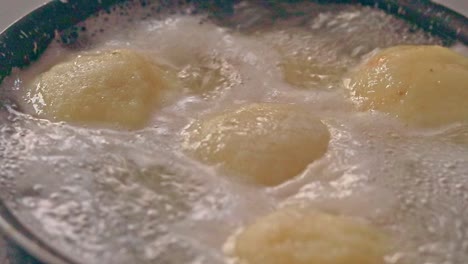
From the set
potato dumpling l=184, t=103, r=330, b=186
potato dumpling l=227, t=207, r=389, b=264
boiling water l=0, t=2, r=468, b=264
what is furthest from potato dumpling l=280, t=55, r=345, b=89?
potato dumpling l=227, t=207, r=389, b=264

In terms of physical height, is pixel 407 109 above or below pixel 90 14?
below

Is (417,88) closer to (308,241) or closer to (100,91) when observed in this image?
(308,241)

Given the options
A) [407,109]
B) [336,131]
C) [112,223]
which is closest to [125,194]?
[112,223]

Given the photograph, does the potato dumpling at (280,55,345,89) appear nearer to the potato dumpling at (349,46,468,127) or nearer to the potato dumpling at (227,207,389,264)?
the potato dumpling at (349,46,468,127)

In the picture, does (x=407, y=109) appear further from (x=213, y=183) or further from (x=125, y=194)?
(x=125, y=194)

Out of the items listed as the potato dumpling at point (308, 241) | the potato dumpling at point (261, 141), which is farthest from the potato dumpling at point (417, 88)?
the potato dumpling at point (308, 241)

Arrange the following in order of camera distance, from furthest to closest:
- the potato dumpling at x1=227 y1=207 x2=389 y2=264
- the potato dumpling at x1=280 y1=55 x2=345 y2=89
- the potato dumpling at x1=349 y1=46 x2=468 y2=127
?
the potato dumpling at x1=280 y1=55 x2=345 y2=89 → the potato dumpling at x1=349 y1=46 x2=468 y2=127 → the potato dumpling at x1=227 y1=207 x2=389 y2=264

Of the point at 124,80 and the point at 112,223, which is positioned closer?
the point at 112,223
